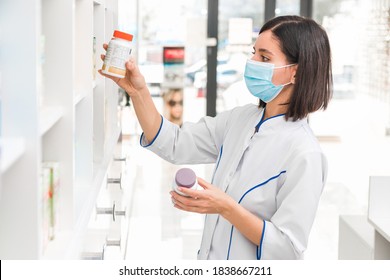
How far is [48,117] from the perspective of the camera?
161cm

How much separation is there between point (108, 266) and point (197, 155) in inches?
28.4

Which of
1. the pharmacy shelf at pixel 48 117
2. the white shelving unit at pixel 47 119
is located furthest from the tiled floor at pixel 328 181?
the pharmacy shelf at pixel 48 117

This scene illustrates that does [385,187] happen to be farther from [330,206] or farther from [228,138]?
[330,206]

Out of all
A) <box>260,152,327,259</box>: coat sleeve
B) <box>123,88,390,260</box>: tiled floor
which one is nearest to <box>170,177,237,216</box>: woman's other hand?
<box>260,152,327,259</box>: coat sleeve

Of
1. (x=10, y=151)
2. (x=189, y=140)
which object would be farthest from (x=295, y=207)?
(x=10, y=151)

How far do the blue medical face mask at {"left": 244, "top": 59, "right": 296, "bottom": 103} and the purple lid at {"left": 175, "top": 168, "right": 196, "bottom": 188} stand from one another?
0.37 meters

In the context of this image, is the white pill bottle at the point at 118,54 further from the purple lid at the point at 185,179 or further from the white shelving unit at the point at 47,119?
the purple lid at the point at 185,179

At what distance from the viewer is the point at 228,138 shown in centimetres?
206

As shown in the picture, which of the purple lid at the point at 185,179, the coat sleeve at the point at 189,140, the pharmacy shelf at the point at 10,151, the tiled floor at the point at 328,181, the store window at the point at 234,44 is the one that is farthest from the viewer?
the store window at the point at 234,44

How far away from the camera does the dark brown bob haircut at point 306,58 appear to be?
1874 millimetres

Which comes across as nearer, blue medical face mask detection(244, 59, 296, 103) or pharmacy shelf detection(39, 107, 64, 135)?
pharmacy shelf detection(39, 107, 64, 135)

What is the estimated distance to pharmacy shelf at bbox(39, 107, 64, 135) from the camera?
153 cm

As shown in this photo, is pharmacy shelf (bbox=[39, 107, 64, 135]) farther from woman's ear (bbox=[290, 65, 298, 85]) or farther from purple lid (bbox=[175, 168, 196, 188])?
woman's ear (bbox=[290, 65, 298, 85])

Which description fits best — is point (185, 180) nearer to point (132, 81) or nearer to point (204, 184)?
point (204, 184)
